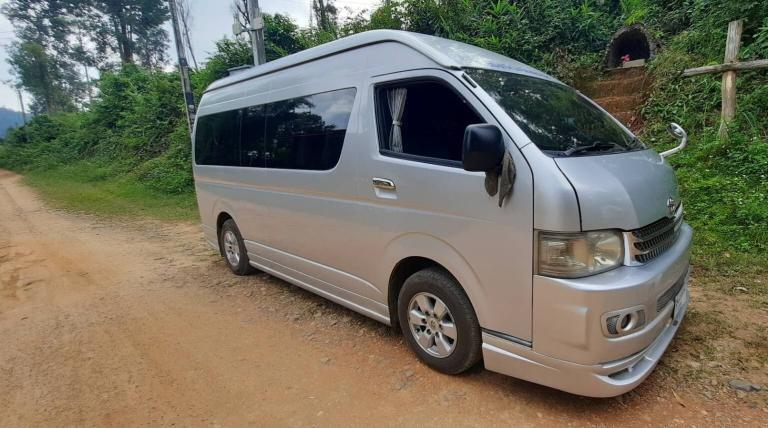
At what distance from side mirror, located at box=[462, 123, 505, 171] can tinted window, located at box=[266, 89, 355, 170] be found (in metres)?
1.35

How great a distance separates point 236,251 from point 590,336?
4.21m

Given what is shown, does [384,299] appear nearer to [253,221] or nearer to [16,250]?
[253,221]

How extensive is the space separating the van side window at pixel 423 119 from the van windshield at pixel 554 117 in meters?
0.22

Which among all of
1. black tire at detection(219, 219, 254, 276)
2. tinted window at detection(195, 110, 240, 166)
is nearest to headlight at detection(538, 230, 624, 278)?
tinted window at detection(195, 110, 240, 166)

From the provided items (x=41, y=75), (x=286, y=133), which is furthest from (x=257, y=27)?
(x=41, y=75)

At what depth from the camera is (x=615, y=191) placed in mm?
2215

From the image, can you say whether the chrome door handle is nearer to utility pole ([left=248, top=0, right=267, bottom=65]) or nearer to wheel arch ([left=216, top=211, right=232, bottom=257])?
wheel arch ([left=216, top=211, right=232, bottom=257])

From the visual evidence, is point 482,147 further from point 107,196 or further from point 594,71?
point 107,196

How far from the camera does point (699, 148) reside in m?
6.12

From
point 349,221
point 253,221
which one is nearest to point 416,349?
point 349,221

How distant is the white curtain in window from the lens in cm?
295

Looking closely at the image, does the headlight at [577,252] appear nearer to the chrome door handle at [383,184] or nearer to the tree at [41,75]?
the chrome door handle at [383,184]

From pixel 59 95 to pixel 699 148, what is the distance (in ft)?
150

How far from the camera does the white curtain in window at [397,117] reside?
2951 mm
